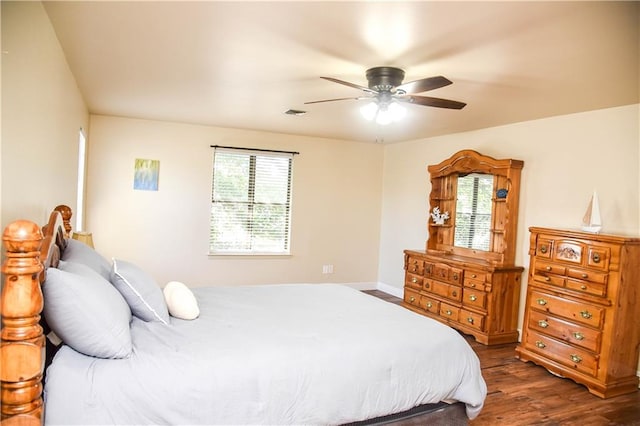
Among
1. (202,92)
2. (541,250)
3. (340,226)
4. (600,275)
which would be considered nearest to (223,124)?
(202,92)

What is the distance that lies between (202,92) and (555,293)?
143 inches

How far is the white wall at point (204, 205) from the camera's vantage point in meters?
5.34

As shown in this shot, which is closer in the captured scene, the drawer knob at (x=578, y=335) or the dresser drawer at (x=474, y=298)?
the drawer knob at (x=578, y=335)

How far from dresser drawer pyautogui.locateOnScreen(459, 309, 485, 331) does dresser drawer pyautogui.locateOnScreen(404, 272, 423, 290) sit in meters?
0.72

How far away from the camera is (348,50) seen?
2574 mm

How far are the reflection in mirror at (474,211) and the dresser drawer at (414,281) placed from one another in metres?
0.66

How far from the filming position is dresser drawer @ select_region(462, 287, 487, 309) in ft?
14.2

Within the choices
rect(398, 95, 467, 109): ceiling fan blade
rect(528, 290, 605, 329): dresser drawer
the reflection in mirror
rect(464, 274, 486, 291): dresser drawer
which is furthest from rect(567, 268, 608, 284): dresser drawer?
rect(398, 95, 467, 109): ceiling fan blade

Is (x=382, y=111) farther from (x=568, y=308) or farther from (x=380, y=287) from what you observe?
(x=380, y=287)

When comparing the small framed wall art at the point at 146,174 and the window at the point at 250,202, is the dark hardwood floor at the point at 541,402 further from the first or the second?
the small framed wall art at the point at 146,174

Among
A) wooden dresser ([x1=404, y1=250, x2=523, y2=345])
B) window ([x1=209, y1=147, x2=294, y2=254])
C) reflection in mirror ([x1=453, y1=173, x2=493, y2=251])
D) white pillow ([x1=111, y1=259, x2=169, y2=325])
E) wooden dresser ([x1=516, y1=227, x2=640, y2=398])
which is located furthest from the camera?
window ([x1=209, y1=147, x2=294, y2=254])

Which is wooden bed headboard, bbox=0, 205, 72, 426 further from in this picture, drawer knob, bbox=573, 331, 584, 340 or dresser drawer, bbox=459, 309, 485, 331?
dresser drawer, bbox=459, 309, 485, 331

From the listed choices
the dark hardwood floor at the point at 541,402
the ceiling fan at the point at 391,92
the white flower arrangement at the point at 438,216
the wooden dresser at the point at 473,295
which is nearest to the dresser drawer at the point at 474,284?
the wooden dresser at the point at 473,295

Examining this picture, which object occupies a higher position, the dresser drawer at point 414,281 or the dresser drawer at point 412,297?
the dresser drawer at point 414,281
